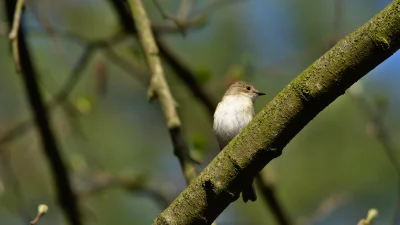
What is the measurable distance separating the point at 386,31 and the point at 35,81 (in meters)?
3.14

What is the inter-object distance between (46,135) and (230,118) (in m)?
1.32

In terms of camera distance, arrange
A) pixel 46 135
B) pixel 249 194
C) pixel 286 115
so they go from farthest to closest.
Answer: pixel 46 135, pixel 249 194, pixel 286 115

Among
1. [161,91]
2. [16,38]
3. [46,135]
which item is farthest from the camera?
[46,135]

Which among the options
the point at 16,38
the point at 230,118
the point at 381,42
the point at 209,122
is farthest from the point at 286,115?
the point at 209,122

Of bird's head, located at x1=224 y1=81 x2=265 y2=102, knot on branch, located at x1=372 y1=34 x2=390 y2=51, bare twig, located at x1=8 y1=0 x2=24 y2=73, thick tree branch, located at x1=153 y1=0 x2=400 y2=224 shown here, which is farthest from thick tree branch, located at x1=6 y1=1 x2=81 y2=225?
knot on branch, located at x1=372 y1=34 x2=390 y2=51

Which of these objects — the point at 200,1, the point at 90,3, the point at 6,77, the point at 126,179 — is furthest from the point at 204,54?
the point at 126,179

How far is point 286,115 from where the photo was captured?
100 inches

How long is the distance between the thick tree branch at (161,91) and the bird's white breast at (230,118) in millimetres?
857

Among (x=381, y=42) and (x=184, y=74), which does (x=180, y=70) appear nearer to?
(x=184, y=74)

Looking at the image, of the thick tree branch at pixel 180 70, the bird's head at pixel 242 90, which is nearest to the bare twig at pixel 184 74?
the thick tree branch at pixel 180 70

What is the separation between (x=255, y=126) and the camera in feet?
8.66

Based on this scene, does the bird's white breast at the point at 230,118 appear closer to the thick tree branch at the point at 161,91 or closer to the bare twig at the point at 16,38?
A: the thick tree branch at the point at 161,91

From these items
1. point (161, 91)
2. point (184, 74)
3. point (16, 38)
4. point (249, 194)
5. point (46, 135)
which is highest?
point (184, 74)

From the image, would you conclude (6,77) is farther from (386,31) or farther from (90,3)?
(386,31)
